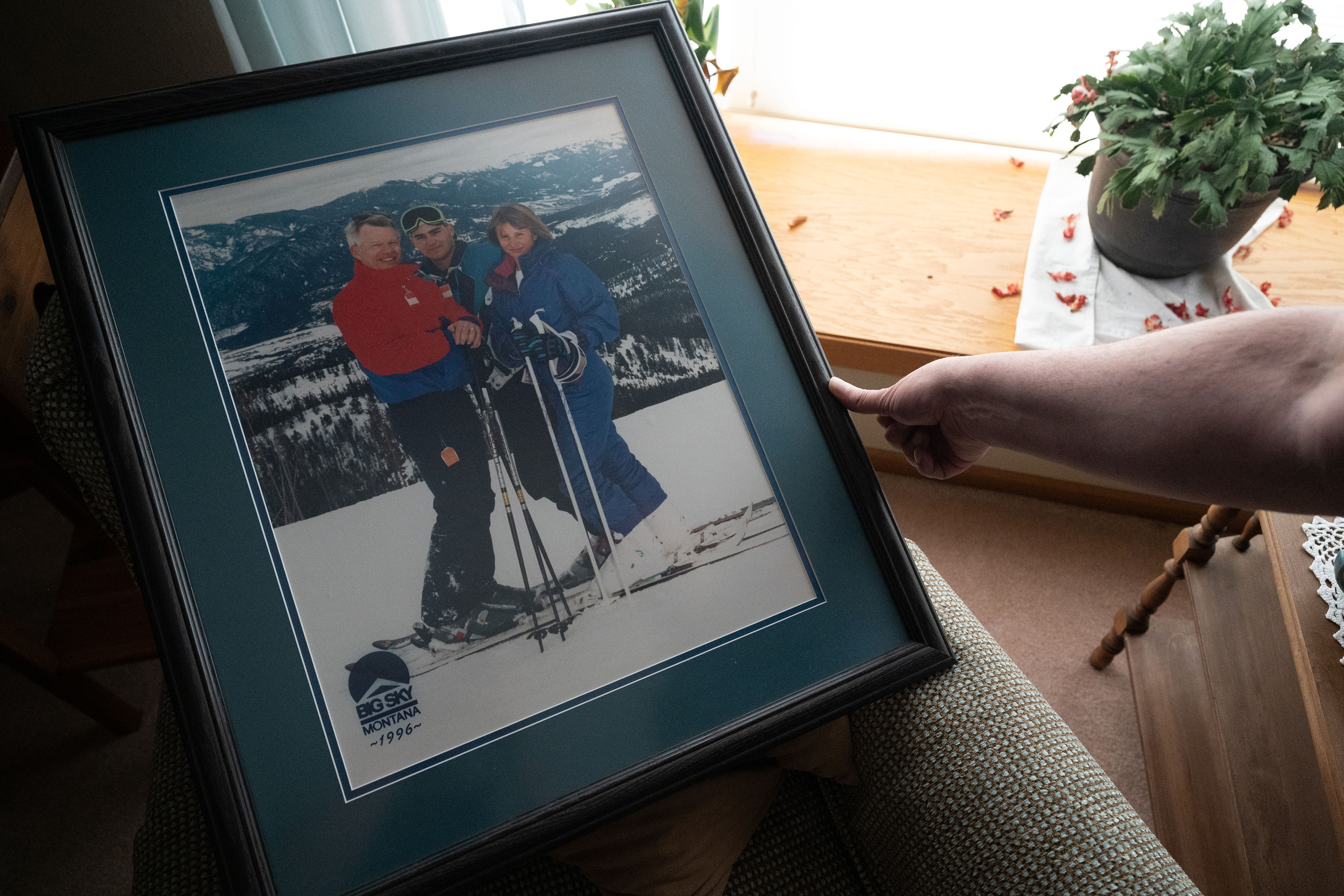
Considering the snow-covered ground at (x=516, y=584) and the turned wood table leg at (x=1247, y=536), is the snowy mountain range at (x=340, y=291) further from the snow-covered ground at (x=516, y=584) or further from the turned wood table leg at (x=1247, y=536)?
the turned wood table leg at (x=1247, y=536)

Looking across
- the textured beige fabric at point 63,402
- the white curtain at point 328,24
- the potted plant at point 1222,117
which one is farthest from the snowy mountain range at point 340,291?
the potted plant at point 1222,117

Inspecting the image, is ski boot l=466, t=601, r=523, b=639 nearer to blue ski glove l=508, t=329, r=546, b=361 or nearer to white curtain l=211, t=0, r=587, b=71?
blue ski glove l=508, t=329, r=546, b=361

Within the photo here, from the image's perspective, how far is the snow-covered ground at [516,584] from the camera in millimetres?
677

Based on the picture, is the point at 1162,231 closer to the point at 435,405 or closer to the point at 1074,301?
the point at 1074,301

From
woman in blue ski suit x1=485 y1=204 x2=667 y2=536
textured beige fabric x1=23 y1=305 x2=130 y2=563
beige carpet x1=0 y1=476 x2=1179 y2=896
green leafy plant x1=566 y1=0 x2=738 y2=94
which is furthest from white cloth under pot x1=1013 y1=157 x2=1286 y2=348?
textured beige fabric x1=23 y1=305 x2=130 y2=563

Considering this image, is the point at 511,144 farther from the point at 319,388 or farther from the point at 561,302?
the point at 319,388

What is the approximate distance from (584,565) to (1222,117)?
1.20 meters

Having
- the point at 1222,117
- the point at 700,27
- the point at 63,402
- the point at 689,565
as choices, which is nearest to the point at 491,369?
the point at 689,565

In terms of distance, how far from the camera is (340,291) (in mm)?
757

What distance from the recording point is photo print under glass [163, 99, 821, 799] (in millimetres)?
691

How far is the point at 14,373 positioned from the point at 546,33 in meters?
0.96

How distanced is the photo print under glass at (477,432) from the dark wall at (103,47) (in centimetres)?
103

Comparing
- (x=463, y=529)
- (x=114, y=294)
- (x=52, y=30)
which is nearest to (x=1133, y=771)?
(x=463, y=529)

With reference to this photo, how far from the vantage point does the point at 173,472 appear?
68 cm
